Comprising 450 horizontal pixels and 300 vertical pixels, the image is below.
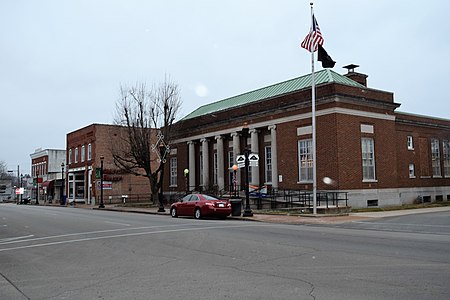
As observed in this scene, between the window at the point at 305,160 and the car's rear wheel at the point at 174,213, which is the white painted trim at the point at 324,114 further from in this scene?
the car's rear wheel at the point at 174,213

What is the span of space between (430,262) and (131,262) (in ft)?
21.9

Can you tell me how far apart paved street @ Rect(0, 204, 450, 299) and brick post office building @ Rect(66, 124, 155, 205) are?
39194mm

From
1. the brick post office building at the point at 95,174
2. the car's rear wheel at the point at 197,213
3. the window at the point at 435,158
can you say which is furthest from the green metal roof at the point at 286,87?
the brick post office building at the point at 95,174

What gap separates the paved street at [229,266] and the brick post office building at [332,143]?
505 inches

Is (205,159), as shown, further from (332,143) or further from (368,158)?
(368,158)

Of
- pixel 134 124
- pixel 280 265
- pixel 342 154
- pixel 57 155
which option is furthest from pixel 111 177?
pixel 280 265

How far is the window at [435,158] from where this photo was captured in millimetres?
38656

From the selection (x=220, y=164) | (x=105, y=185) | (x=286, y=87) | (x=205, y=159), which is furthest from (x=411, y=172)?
(x=105, y=185)

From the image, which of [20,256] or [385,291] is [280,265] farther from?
[20,256]

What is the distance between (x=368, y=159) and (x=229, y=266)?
23.2m

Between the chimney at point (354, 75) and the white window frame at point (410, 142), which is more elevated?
the chimney at point (354, 75)

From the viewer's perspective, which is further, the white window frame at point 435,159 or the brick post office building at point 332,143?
the white window frame at point 435,159

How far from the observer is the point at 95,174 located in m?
53.0

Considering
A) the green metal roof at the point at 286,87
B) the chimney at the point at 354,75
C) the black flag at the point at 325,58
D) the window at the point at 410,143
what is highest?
the chimney at the point at 354,75
